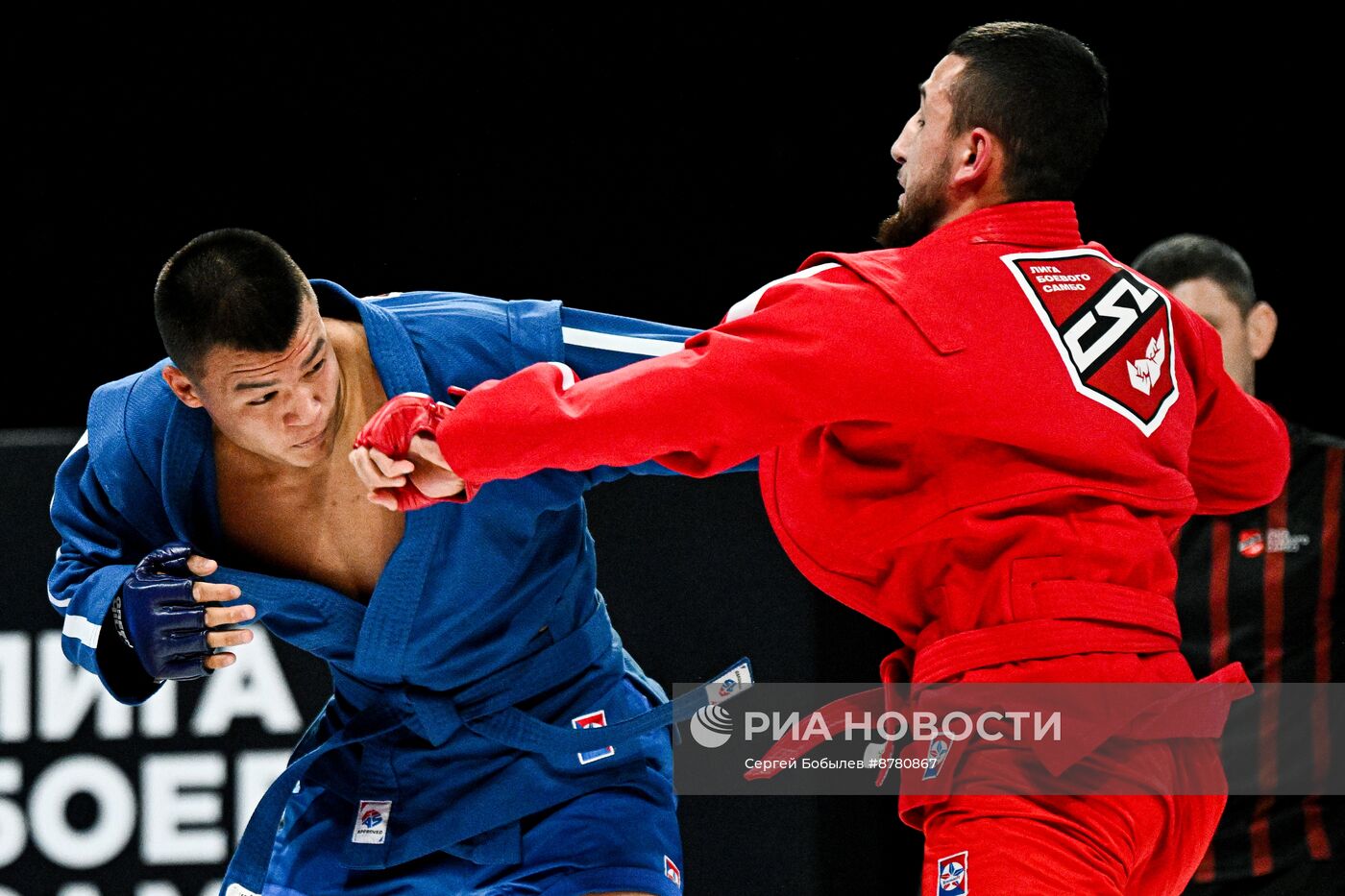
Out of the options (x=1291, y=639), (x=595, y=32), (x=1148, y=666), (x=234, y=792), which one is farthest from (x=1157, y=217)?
(x=234, y=792)

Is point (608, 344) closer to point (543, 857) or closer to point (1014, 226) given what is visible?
point (1014, 226)

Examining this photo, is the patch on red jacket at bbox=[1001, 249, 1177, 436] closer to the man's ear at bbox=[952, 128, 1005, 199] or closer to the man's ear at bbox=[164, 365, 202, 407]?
the man's ear at bbox=[952, 128, 1005, 199]

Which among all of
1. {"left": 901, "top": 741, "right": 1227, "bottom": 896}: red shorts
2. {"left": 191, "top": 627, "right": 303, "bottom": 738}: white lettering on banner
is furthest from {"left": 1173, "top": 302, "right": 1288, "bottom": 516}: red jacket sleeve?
{"left": 191, "top": 627, "right": 303, "bottom": 738}: white lettering on banner

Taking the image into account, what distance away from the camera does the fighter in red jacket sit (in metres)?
2.12

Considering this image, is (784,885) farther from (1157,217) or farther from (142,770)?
(1157,217)

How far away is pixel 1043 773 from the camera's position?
2.16 m

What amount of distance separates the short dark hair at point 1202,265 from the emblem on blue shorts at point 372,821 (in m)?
2.37

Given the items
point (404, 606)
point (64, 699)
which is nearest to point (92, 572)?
point (404, 606)

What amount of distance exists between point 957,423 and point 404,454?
0.77m

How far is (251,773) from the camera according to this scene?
3.92 metres

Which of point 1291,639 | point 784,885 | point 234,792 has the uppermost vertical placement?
point 1291,639

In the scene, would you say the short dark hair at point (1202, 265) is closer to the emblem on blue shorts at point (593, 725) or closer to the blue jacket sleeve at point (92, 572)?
the emblem on blue shorts at point (593, 725)

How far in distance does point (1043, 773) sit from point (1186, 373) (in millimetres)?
645

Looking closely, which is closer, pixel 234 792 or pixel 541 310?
pixel 541 310
